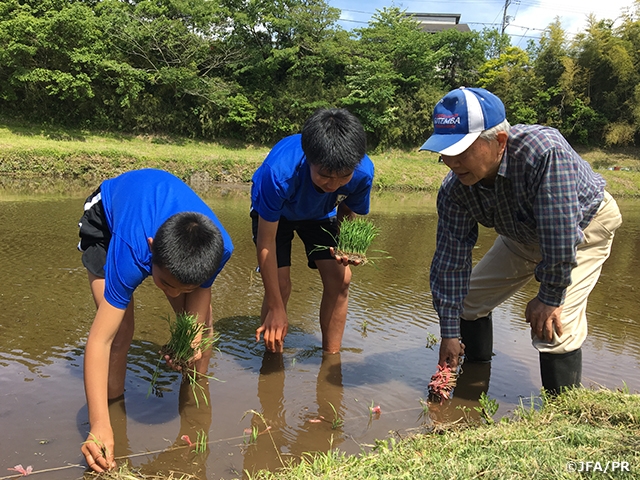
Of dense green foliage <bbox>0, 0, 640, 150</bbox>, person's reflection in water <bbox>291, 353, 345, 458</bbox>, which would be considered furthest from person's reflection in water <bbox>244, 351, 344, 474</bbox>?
dense green foliage <bbox>0, 0, 640, 150</bbox>

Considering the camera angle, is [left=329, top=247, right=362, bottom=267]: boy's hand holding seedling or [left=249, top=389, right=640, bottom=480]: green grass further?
[left=329, top=247, right=362, bottom=267]: boy's hand holding seedling

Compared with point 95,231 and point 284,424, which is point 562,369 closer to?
point 284,424

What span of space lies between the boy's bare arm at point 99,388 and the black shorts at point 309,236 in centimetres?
161

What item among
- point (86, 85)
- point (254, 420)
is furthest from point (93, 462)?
point (86, 85)

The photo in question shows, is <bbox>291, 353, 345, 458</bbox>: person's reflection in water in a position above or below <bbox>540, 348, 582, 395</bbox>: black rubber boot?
below

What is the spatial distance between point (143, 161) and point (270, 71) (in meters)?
14.6

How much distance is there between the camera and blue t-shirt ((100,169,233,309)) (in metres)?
2.36

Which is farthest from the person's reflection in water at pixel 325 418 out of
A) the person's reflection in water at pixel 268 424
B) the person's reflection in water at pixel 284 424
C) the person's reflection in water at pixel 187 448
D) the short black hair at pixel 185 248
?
the short black hair at pixel 185 248

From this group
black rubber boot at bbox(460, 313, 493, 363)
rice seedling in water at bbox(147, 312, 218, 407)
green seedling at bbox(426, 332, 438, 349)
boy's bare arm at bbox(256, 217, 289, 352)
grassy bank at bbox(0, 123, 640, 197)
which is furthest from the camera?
grassy bank at bbox(0, 123, 640, 197)

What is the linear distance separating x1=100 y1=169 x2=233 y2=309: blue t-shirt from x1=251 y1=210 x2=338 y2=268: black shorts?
94cm

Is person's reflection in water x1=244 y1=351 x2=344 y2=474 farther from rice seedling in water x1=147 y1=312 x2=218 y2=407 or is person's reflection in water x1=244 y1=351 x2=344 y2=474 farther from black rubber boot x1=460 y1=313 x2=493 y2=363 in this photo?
black rubber boot x1=460 y1=313 x2=493 y2=363

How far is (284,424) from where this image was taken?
2990mm

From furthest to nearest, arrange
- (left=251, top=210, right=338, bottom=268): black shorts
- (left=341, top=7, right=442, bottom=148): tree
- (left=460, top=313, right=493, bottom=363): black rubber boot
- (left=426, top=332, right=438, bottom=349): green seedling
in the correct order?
(left=341, top=7, right=442, bottom=148): tree → (left=426, top=332, right=438, bottom=349): green seedling → (left=251, top=210, right=338, bottom=268): black shorts → (left=460, top=313, right=493, bottom=363): black rubber boot

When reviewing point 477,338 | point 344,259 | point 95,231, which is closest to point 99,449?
point 95,231
